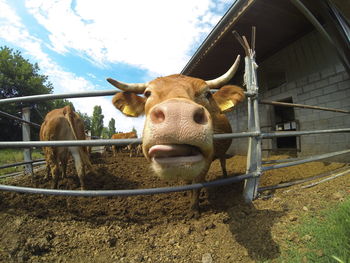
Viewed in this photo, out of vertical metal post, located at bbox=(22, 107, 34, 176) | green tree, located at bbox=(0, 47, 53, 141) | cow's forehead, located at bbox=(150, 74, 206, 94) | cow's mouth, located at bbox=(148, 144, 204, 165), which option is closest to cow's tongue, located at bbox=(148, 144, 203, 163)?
cow's mouth, located at bbox=(148, 144, 204, 165)

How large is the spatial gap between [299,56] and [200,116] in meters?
6.08

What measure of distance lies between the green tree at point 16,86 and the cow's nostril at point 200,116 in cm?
2560

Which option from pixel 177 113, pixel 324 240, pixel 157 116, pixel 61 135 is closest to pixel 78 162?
pixel 61 135

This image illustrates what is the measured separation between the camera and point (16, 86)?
78.6ft

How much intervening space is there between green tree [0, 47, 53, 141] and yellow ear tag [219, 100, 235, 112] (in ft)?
82.1

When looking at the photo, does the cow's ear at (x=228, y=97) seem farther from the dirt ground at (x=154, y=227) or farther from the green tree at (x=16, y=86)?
the green tree at (x=16, y=86)

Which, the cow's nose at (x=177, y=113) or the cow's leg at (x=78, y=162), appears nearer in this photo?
the cow's nose at (x=177, y=113)

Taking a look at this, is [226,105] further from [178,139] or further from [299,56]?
[299,56]

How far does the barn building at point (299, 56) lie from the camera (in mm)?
4078

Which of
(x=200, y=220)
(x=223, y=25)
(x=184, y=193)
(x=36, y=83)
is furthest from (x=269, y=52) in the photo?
(x=36, y=83)

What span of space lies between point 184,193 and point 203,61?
565 centimetres

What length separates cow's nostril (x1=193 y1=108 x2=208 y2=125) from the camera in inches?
46.7

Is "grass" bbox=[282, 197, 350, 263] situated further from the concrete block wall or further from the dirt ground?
the concrete block wall

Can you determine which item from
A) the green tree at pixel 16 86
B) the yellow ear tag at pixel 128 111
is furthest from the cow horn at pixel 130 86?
the green tree at pixel 16 86
